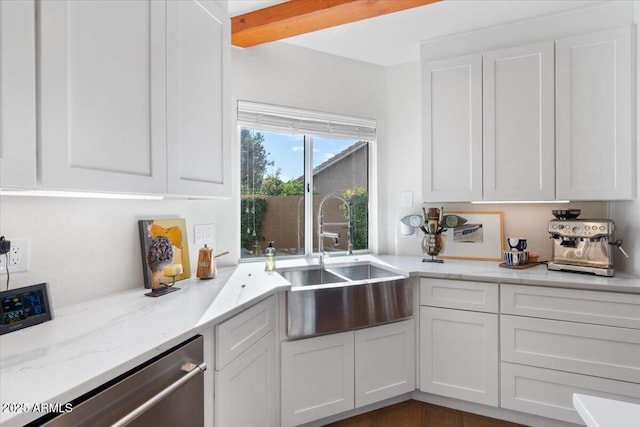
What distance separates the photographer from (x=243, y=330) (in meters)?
1.39

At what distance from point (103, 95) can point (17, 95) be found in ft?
0.82

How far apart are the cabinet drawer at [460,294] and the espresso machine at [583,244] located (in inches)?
18.8

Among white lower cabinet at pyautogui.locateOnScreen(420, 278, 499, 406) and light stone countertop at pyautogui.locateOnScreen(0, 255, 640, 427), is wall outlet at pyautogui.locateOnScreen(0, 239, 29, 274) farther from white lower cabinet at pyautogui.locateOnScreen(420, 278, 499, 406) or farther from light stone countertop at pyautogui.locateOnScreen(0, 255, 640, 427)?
white lower cabinet at pyautogui.locateOnScreen(420, 278, 499, 406)

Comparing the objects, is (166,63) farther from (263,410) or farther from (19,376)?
(263,410)

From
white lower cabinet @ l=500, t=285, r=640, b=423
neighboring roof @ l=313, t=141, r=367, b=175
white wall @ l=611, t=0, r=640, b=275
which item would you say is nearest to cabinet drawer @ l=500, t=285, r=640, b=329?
white lower cabinet @ l=500, t=285, r=640, b=423

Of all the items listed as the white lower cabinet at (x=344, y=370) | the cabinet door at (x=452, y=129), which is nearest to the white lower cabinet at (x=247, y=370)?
the white lower cabinet at (x=344, y=370)

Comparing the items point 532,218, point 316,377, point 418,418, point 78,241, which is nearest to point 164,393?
point 78,241

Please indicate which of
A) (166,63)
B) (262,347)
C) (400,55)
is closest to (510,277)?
(262,347)

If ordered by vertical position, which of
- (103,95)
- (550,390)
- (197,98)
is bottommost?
(550,390)

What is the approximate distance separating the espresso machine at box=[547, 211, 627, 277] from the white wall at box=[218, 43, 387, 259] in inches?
51.3

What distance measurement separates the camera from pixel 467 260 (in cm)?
250

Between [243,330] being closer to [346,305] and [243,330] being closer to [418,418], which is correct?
[346,305]

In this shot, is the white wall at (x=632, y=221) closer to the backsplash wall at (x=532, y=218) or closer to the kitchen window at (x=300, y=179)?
the backsplash wall at (x=532, y=218)

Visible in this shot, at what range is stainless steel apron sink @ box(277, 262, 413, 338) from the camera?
1.76 m
